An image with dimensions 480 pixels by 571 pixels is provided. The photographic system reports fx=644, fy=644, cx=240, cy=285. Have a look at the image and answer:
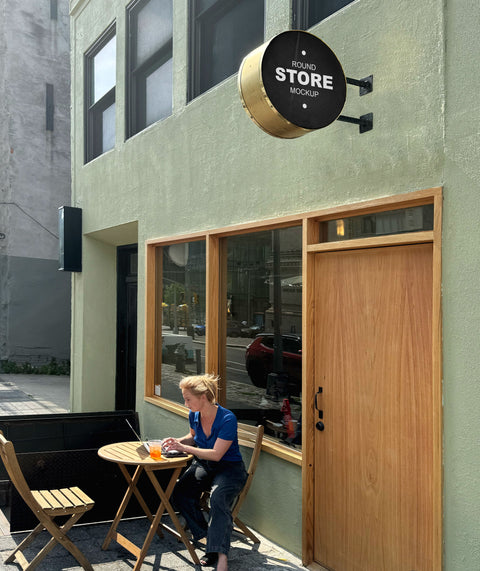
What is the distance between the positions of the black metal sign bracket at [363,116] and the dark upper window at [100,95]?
5457 mm

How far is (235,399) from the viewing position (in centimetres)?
597

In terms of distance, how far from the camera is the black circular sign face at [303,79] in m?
3.87

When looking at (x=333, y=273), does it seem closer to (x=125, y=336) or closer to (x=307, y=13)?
(x=307, y=13)

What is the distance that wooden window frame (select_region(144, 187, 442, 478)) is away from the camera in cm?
368

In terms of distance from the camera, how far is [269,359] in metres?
5.46

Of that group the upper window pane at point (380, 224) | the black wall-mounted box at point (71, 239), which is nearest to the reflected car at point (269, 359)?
the upper window pane at point (380, 224)

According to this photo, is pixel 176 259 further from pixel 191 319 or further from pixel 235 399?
pixel 235 399

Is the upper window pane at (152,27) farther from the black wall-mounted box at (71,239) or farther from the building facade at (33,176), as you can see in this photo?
the building facade at (33,176)

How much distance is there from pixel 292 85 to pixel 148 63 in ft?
14.5

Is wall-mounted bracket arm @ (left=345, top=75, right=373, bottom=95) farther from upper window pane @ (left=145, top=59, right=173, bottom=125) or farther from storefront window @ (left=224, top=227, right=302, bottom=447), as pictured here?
upper window pane @ (left=145, top=59, right=173, bottom=125)

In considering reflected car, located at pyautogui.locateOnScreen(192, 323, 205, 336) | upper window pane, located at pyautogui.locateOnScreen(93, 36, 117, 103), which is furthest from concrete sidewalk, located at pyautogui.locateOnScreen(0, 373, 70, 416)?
upper window pane, located at pyautogui.locateOnScreen(93, 36, 117, 103)

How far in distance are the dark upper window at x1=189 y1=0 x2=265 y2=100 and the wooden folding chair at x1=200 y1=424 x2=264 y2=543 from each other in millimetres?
3327

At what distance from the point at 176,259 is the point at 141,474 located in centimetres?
243

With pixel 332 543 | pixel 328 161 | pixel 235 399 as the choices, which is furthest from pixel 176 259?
pixel 332 543
